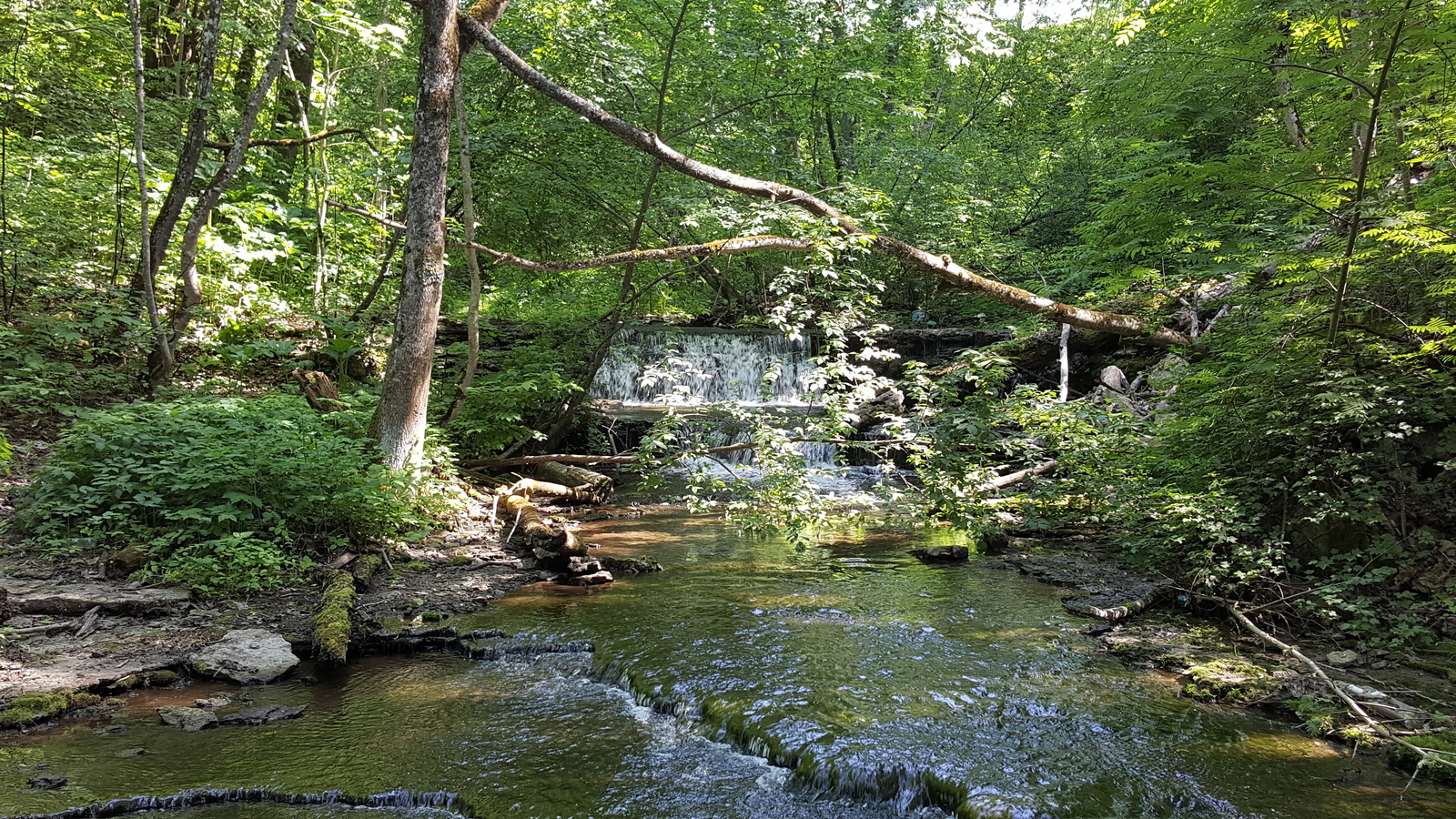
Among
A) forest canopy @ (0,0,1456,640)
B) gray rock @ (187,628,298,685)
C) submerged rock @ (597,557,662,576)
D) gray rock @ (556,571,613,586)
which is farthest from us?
submerged rock @ (597,557,662,576)

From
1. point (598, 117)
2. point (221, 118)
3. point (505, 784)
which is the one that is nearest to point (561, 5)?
point (598, 117)

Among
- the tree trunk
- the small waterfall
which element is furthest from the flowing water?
the small waterfall

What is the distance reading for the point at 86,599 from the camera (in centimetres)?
501

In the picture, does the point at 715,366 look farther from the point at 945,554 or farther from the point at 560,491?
the point at 945,554

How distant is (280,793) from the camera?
3.36 m

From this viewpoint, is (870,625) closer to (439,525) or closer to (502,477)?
(439,525)

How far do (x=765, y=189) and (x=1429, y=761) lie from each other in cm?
682

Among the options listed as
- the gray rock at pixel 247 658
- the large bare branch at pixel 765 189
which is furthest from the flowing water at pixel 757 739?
the large bare branch at pixel 765 189

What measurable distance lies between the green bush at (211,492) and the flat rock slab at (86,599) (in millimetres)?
246

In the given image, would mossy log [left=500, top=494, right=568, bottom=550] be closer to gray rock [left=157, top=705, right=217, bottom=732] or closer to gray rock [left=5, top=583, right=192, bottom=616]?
gray rock [left=5, top=583, right=192, bottom=616]

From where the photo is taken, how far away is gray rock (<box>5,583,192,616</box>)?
4.90 meters

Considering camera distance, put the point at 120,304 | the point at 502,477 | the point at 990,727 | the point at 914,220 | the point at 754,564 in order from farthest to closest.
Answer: the point at 914,220 < the point at 502,477 < the point at 120,304 < the point at 754,564 < the point at 990,727

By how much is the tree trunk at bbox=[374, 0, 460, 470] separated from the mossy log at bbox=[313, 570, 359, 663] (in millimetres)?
1913

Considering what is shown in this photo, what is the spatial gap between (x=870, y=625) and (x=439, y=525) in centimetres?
491
